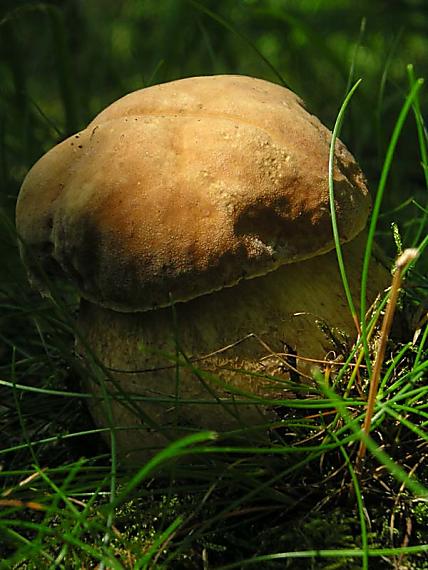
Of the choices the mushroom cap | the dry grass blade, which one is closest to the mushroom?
the mushroom cap

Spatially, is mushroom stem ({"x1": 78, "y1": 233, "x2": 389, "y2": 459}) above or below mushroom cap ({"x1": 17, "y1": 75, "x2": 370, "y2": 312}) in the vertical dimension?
below

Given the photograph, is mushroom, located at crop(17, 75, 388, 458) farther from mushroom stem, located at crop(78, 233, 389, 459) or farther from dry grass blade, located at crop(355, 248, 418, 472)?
dry grass blade, located at crop(355, 248, 418, 472)

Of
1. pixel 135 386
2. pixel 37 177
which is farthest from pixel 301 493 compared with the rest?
pixel 37 177

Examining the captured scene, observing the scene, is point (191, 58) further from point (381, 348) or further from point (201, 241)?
point (381, 348)

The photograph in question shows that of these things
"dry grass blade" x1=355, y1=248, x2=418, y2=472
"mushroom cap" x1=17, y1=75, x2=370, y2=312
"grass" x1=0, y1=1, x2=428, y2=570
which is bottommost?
"grass" x1=0, y1=1, x2=428, y2=570

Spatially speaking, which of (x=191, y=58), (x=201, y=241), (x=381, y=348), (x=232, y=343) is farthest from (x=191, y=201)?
(x=191, y=58)

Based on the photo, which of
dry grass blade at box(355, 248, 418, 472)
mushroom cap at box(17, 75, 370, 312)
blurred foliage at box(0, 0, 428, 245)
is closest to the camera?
dry grass blade at box(355, 248, 418, 472)

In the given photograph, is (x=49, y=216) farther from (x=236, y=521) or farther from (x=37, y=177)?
(x=236, y=521)

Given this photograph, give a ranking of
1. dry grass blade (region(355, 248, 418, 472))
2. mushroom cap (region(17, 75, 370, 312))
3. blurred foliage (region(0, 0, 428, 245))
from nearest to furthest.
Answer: dry grass blade (region(355, 248, 418, 472)) < mushroom cap (region(17, 75, 370, 312)) < blurred foliage (region(0, 0, 428, 245))
